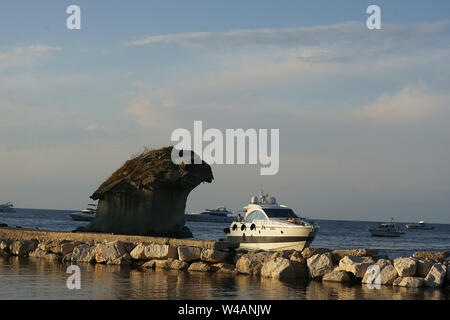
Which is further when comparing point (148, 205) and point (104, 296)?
point (148, 205)

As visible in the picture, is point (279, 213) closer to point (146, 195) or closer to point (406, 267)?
point (146, 195)

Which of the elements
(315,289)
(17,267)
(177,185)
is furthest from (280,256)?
(177,185)

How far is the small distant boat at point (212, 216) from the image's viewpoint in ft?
541

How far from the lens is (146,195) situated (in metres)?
39.1

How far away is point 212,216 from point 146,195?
417 feet

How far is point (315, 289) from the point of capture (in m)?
20.7

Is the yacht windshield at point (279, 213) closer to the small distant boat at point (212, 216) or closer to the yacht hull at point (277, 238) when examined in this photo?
the yacht hull at point (277, 238)

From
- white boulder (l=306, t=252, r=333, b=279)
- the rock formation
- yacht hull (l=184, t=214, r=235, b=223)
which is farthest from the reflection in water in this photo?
yacht hull (l=184, t=214, r=235, b=223)

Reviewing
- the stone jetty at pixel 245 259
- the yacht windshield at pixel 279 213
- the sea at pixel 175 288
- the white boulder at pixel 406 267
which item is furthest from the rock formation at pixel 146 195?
the white boulder at pixel 406 267

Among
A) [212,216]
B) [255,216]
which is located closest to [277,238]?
[255,216]

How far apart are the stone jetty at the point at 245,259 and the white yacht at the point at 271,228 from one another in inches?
314
